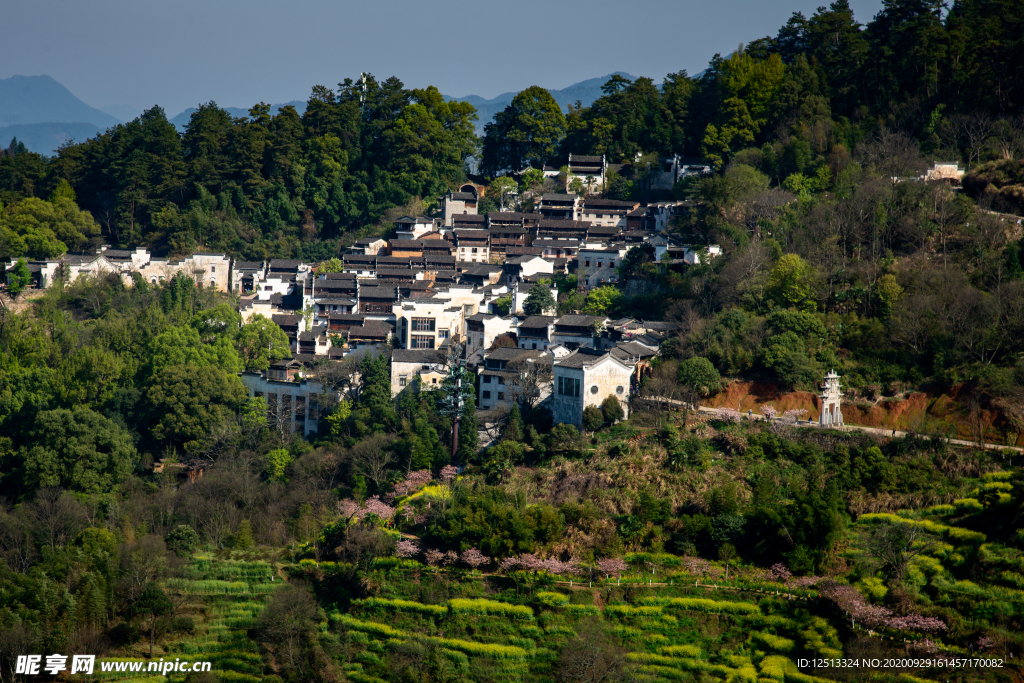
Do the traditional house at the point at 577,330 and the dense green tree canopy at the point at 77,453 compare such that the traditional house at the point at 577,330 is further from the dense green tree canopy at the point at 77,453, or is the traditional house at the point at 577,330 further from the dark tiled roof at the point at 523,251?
the dense green tree canopy at the point at 77,453

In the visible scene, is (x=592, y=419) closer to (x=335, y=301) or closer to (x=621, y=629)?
(x=621, y=629)

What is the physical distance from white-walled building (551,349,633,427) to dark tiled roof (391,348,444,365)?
551 cm

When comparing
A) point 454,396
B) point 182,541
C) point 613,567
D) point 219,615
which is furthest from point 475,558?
point 182,541

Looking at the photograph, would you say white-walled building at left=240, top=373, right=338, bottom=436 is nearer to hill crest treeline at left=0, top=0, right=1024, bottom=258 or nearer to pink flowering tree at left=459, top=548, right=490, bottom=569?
pink flowering tree at left=459, top=548, right=490, bottom=569

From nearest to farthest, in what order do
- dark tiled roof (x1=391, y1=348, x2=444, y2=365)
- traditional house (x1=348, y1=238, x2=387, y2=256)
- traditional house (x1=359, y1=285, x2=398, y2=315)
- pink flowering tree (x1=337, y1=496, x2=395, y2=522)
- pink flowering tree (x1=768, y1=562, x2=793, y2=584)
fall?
1. pink flowering tree (x1=768, y1=562, x2=793, y2=584)
2. pink flowering tree (x1=337, y1=496, x2=395, y2=522)
3. dark tiled roof (x1=391, y1=348, x2=444, y2=365)
4. traditional house (x1=359, y1=285, x2=398, y2=315)
5. traditional house (x1=348, y1=238, x2=387, y2=256)

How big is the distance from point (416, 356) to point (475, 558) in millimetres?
10840

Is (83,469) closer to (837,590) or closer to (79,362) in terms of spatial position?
(79,362)

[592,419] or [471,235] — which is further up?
[471,235]

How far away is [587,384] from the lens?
29688 millimetres

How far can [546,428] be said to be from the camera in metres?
30.2

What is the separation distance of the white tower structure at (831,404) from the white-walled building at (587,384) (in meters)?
5.59

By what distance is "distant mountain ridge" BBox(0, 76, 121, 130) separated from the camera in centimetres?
17388

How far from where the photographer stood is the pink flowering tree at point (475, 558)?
2483 centimetres

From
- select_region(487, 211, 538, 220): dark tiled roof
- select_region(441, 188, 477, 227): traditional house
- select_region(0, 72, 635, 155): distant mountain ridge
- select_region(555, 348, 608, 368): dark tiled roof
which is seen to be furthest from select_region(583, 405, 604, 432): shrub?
select_region(0, 72, 635, 155): distant mountain ridge
